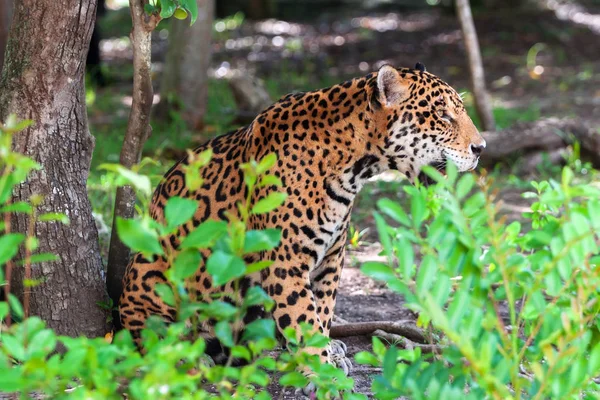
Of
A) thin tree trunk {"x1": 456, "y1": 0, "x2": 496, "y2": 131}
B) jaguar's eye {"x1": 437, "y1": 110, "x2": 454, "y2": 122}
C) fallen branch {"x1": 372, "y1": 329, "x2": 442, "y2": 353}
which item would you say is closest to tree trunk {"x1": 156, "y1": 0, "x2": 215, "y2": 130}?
thin tree trunk {"x1": 456, "y1": 0, "x2": 496, "y2": 131}

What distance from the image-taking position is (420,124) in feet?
14.9

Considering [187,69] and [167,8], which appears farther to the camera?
[187,69]

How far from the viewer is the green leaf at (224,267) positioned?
2.83 meters

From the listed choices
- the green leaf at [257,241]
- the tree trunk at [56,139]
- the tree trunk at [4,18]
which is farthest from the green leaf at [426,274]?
the tree trunk at [4,18]

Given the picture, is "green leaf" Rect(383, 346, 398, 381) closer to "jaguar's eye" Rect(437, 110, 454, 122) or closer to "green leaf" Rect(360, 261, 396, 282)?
"green leaf" Rect(360, 261, 396, 282)

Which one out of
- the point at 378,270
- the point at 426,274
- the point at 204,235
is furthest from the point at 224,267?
the point at 426,274

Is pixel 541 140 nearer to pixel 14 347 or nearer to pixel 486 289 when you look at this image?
pixel 486 289

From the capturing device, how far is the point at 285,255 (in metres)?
4.50

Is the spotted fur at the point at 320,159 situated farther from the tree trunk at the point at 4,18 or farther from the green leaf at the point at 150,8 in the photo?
the tree trunk at the point at 4,18

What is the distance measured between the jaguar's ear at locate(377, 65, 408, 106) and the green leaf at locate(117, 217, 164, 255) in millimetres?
1946

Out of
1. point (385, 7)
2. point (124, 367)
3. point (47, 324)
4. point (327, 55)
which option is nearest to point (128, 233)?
point (124, 367)

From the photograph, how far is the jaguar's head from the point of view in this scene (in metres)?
4.51

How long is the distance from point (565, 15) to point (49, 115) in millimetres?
15486

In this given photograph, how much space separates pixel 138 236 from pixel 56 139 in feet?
6.62
